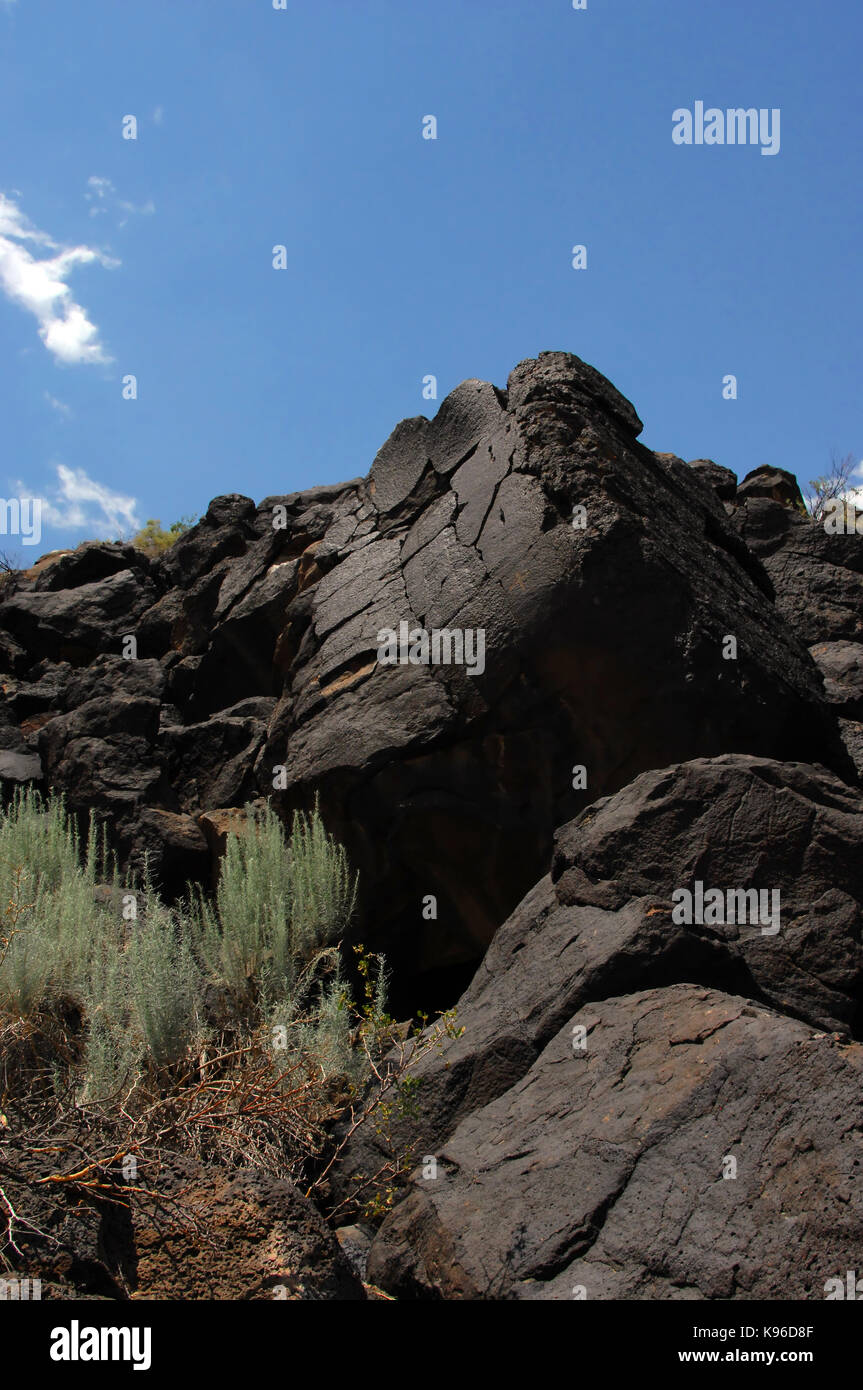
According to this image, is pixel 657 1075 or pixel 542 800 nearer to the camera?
pixel 657 1075

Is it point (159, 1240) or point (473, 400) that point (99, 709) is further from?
point (159, 1240)

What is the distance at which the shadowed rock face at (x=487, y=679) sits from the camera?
19.7ft

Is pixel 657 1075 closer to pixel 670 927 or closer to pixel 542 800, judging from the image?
pixel 670 927

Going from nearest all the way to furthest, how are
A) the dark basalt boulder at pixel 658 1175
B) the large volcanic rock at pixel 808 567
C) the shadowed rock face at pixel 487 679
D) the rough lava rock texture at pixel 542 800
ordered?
the dark basalt boulder at pixel 658 1175 < the rough lava rock texture at pixel 542 800 < the shadowed rock face at pixel 487 679 < the large volcanic rock at pixel 808 567

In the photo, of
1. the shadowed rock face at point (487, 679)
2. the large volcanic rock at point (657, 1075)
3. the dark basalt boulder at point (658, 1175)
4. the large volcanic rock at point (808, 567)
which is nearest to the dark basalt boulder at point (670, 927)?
the large volcanic rock at point (657, 1075)

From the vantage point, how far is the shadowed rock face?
5996mm

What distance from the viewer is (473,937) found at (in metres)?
6.40

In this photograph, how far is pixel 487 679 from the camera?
20.2ft

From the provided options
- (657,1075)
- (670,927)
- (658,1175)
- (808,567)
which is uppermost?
(808,567)

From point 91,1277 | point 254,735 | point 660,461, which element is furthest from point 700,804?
point 254,735

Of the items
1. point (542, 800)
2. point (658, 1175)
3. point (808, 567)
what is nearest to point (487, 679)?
point (542, 800)

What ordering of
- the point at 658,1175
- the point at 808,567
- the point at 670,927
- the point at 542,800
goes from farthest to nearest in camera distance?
the point at 808,567 < the point at 542,800 < the point at 670,927 < the point at 658,1175

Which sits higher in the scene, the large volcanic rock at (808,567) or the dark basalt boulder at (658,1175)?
the large volcanic rock at (808,567)

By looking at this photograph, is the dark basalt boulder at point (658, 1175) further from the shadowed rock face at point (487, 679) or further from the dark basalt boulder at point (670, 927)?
the shadowed rock face at point (487, 679)
